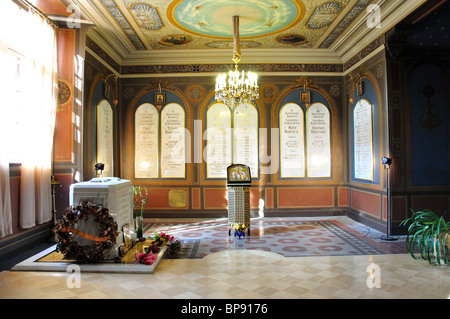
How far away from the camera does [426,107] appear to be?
18.4ft

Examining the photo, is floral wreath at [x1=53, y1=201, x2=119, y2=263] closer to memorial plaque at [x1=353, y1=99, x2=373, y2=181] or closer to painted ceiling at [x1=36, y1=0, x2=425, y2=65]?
painted ceiling at [x1=36, y1=0, x2=425, y2=65]

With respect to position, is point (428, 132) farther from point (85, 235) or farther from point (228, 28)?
point (85, 235)

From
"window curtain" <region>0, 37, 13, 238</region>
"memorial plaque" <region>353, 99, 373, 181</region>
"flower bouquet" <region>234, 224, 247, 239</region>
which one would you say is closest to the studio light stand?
"memorial plaque" <region>353, 99, 373, 181</region>

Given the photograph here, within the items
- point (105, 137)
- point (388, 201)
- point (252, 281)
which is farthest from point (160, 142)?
point (388, 201)

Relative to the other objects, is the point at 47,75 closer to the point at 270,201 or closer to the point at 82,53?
the point at 82,53

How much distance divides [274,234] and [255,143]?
2.60 meters

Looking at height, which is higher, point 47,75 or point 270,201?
point 47,75

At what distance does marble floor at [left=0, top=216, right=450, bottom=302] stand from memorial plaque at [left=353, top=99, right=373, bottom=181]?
2.70 meters

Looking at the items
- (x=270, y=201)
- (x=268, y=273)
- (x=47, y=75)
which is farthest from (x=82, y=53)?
(x=270, y=201)

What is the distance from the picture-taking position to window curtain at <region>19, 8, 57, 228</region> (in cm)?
433

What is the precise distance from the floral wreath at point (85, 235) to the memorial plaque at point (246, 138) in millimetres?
4270

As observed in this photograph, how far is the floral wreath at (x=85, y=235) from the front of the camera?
3611 mm

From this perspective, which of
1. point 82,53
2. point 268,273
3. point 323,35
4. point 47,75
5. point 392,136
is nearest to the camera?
point 268,273

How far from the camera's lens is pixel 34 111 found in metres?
4.50
